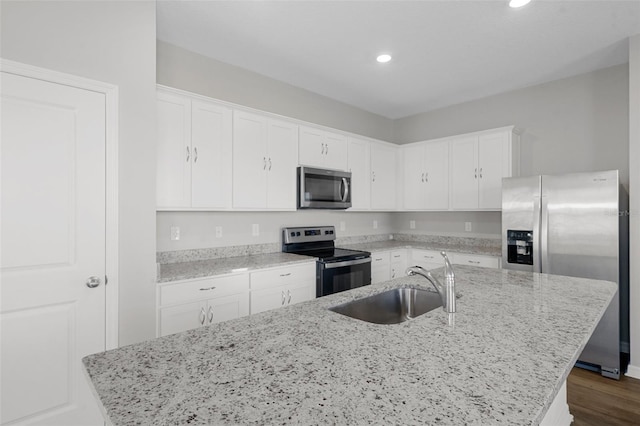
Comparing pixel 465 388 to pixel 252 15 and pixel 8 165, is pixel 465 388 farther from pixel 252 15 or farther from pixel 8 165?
pixel 252 15

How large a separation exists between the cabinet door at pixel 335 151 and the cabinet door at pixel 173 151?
5.17 feet

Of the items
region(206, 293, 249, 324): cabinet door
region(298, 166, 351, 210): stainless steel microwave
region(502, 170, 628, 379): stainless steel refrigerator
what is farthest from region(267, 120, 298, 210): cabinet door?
region(502, 170, 628, 379): stainless steel refrigerator

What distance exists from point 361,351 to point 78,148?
2.02 m

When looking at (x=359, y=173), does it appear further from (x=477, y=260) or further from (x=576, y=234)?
(x=576, y=234)

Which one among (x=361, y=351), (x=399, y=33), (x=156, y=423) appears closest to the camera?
(x=156, y=423)

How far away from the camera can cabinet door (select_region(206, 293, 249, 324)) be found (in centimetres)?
252

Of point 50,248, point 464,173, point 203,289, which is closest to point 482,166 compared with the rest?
point 464,173

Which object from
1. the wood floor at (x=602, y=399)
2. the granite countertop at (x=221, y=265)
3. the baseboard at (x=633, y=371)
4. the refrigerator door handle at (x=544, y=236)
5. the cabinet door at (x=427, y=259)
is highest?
the refrigerator door handle at (x=544, y=236)

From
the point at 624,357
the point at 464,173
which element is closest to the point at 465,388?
the point at 624,357

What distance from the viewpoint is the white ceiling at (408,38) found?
242cm

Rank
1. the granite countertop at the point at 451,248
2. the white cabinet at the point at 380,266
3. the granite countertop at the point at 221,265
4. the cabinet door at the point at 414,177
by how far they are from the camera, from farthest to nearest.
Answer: the cabinet door at the point at 414,177, the white cabinet at the point at 380,266, the granite countertop at the point at 451,248, the granite countertop at the point at 221,265

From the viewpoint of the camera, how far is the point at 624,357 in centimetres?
305

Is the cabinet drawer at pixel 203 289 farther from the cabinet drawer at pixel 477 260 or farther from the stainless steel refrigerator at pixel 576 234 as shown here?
the stainless steel refrigerator at pixel 576 234

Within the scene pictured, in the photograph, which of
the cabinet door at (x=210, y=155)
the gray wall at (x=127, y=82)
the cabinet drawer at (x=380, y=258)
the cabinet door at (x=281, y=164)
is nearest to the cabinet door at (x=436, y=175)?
the cabinet drawer at (x=380, y=258)
